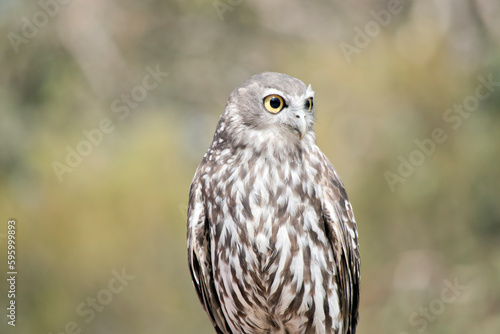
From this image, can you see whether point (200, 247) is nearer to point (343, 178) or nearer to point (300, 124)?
point (300, 124)

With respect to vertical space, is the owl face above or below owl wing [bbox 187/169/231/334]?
above

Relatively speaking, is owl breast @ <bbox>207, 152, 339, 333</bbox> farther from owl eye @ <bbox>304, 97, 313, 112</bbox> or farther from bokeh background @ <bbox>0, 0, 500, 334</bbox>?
bokeh background @ <bbox>0, 0, 500, 334</bbox>

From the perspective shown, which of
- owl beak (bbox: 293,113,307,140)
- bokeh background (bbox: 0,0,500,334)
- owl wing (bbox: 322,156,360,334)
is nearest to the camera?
owl beak (bbox: 293,113,307,140)

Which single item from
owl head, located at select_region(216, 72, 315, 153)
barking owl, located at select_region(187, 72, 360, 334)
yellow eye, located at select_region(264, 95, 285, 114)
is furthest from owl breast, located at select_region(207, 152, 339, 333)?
yellow eye, located at select_region(264, 95, 285, 114)

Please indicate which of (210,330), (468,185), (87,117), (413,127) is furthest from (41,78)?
(468,185)

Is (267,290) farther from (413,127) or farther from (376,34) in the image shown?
(376,34)

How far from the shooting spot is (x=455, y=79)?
802cm

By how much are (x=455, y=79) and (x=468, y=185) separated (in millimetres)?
1361

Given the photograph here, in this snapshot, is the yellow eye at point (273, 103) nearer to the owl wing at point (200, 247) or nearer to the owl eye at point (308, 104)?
the owl eye at point (308, 104)

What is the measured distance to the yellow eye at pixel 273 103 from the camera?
3.28 meters

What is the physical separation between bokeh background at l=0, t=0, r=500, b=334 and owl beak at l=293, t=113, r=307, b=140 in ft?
13.7

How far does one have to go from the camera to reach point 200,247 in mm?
3422

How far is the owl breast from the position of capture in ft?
10.6

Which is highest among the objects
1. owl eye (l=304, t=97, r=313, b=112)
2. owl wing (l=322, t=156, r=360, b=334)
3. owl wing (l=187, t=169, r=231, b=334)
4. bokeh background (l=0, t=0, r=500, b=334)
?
bokeh background (l=0, t=0, r=500, b=334)
